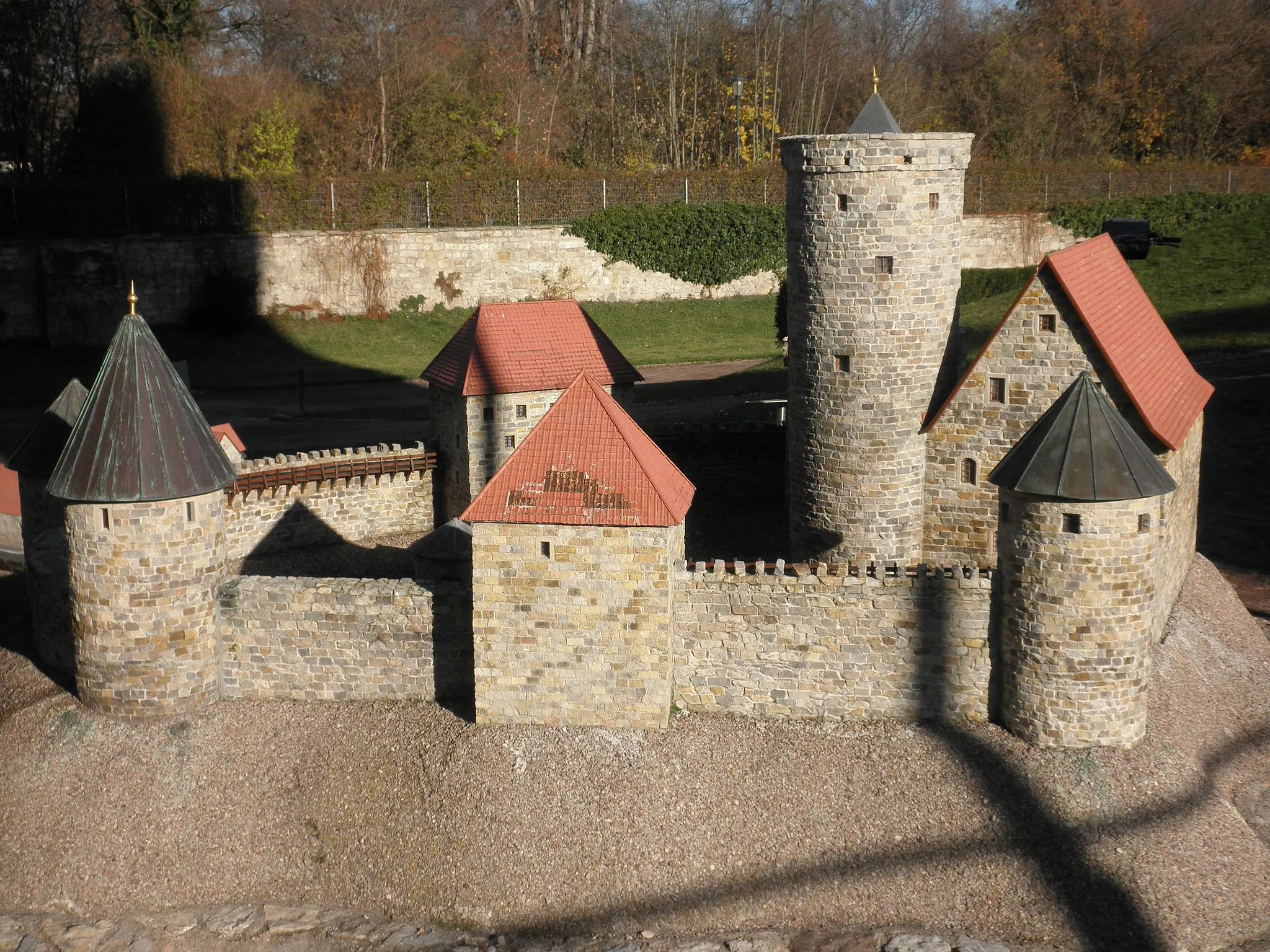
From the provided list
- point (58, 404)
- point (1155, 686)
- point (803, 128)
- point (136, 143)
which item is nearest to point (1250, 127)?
point (803, 128)

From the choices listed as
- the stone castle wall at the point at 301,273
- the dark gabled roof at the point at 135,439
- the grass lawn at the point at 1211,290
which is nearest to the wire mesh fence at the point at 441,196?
the stone castle wall at the point at 301,273

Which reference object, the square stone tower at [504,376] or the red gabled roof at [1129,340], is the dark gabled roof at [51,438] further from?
the red gabled roof at [1129,340]

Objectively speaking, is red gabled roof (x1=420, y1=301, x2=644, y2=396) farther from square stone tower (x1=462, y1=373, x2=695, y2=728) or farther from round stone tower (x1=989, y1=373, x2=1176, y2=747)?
round stone tower (x1=989, y1=373, x2=1176, y2=747)

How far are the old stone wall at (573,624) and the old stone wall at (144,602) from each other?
4.03 metres

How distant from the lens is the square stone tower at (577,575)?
1902 centimetres

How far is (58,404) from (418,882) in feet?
33.9

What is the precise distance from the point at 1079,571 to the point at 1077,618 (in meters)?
0.59

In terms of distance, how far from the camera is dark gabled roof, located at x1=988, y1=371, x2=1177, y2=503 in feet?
59.9

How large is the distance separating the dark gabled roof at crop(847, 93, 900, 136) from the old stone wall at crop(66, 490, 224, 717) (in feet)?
37.3

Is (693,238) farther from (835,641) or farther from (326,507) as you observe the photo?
(835,641)

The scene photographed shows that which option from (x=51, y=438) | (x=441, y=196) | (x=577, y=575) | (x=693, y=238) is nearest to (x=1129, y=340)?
(x=577, y=575)

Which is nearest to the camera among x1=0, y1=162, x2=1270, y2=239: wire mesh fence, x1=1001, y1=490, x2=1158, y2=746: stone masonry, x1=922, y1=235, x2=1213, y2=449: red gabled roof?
x1=1001, y1=490, x2=1158, y2=746: stone masonry

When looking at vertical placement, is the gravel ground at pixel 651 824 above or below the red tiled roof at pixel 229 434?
below

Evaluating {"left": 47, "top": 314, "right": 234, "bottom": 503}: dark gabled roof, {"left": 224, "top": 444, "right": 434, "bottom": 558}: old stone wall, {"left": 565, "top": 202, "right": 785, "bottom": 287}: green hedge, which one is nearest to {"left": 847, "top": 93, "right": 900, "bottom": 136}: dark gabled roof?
Answer: {"left": 224, "top": 444, "right": 434, "bottom": 558}: old stone wall
